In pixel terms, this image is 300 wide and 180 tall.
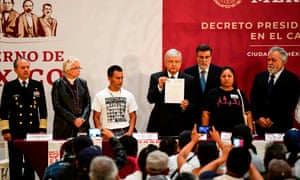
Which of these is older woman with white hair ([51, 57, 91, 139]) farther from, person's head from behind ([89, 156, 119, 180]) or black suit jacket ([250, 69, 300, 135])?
person's head from behind ([89, 156, 119, 180])

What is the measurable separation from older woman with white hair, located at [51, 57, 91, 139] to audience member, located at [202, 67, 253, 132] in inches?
55.5

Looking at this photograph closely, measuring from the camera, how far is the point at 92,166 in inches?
199

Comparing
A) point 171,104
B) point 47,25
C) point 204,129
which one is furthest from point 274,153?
point 47,25

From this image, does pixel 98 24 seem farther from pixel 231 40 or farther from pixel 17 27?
pixel 231 40

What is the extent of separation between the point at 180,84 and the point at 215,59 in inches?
56.0

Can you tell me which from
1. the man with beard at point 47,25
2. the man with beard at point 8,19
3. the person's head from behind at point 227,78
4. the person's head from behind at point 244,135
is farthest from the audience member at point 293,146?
the man with beard at point 8,19

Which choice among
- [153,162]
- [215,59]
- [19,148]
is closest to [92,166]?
[153,162]

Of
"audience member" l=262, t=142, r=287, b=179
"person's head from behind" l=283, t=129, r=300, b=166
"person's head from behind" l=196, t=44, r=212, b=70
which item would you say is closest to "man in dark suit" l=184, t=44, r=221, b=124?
"person's head from behind" l=196, t=44, r=212, b=70

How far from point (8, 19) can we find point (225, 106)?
11.0 feet

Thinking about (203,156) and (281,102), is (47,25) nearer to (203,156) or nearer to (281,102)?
(281,102)

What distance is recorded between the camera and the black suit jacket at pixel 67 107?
8539 mm

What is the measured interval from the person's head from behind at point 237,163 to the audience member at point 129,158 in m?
0.89

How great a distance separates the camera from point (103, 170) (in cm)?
500

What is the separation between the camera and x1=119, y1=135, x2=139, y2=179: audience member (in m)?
6.15
